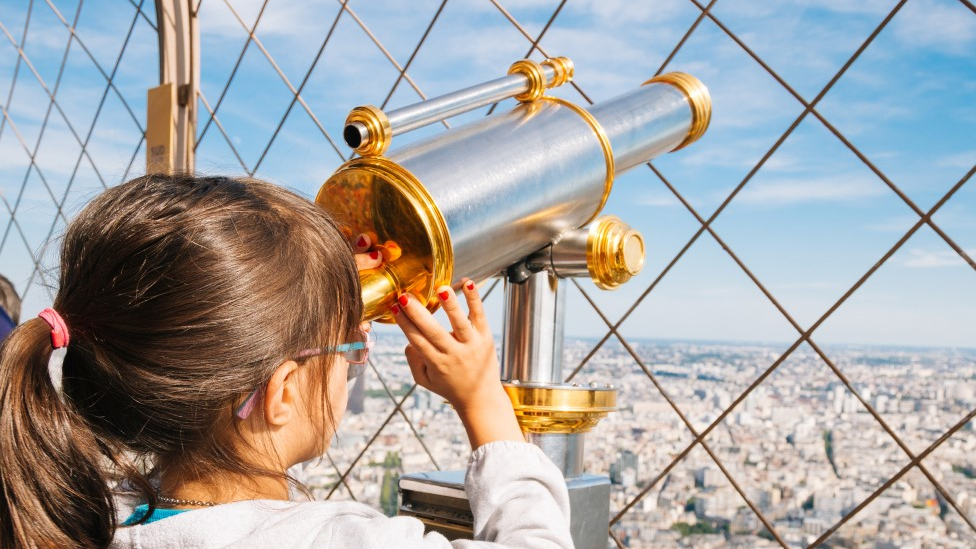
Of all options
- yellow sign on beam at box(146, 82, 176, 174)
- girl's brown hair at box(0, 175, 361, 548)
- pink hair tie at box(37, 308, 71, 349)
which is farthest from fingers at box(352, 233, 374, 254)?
yellow sign on beam at box(146, 82, 176, 174)

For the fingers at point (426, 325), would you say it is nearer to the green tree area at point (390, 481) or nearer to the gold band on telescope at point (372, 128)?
the gold band on telescope at point (372, 128)

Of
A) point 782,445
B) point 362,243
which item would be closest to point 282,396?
point 362,243

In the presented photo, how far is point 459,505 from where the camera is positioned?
2.35 feet

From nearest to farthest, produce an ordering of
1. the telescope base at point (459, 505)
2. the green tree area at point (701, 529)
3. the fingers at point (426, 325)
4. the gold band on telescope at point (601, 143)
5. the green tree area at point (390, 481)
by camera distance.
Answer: the fingers at point (426, 325) → the telescope base at point (459, 505) → the gold band on telescope at point (601, 143) → the green tree area at point (701, 529) → the green tree area at point (390, 481)

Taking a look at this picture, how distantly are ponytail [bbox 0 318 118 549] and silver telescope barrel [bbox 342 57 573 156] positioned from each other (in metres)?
0.28

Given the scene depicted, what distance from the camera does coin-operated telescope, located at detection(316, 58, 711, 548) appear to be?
25.9 inches

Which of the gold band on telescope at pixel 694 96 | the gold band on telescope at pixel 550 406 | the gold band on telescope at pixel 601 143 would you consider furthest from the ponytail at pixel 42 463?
the gold band on telescope at pixel 694 96

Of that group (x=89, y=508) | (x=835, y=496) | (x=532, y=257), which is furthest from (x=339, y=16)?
(x=89, y=508)

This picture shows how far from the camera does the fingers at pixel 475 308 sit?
2.06ft

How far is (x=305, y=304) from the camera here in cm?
54

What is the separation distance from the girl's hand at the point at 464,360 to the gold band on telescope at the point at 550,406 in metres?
0.10

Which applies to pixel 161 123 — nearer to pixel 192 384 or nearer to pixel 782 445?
pixel 782 445

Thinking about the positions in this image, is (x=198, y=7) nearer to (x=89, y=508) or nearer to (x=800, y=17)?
(x=800, y=17)

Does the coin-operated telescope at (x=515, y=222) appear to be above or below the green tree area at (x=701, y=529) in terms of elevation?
above
